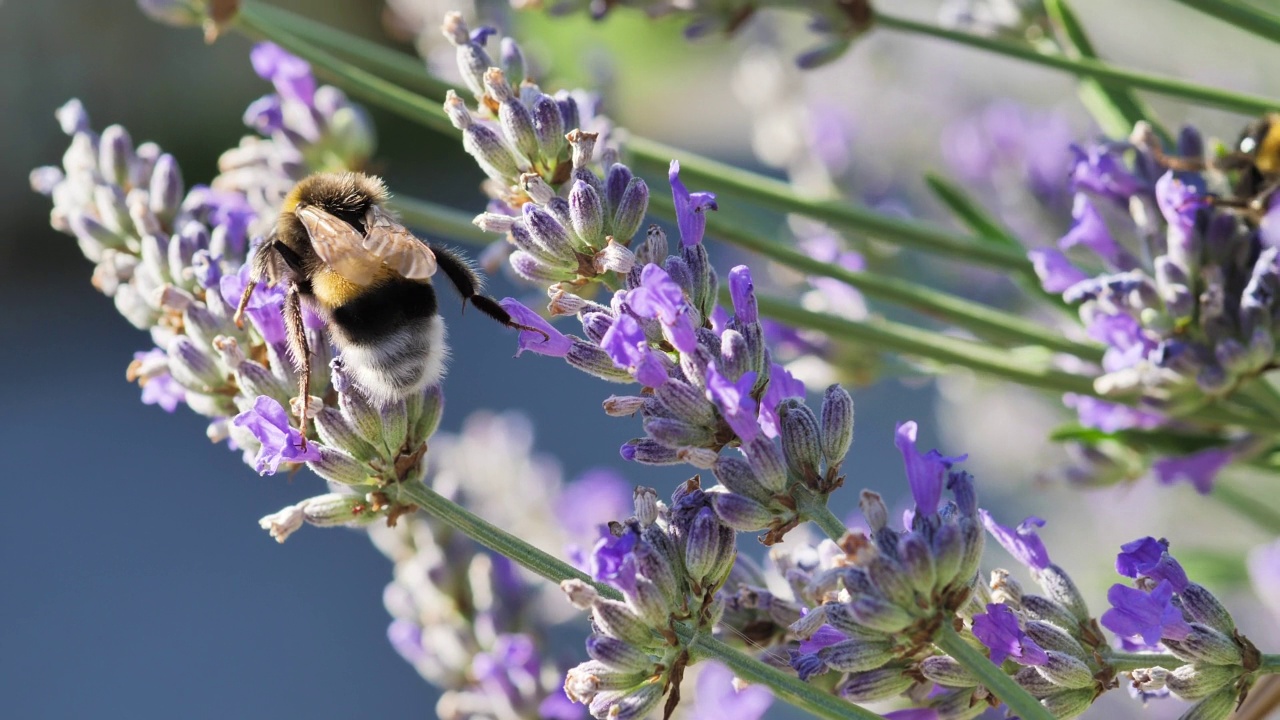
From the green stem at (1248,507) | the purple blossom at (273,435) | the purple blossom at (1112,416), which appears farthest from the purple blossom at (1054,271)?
the purple blossom at (273,435)

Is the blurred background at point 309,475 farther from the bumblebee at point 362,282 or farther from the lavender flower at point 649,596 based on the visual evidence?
the lavender flower at point 649,596

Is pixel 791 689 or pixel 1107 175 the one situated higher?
pixel 1107 175

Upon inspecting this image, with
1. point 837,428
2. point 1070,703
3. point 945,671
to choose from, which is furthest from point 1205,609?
point 837,428

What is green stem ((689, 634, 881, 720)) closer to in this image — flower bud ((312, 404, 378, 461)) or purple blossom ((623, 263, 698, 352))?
purple blossom ((623, 263, 698, 352))

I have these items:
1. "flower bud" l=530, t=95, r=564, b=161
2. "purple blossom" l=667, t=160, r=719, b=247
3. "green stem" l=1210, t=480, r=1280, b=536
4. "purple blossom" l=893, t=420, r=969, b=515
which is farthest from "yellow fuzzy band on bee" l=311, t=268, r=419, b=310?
"green stem" l=1210, t=480, r=1280, b=536

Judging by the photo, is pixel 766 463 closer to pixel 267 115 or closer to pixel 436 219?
pixel 436 219

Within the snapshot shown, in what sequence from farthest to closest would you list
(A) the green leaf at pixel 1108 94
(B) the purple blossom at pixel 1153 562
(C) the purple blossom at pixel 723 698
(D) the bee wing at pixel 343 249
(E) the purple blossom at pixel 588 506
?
1. (E) the purple blossom at pixel 588 506
2. (A) the green leaf at pixel 1108 94
3. (D) the bee wing at pixel 343 249
4. (C) the purple blossom at pixel 723 698
5. (B) the purple blossom at pixel 1153 562

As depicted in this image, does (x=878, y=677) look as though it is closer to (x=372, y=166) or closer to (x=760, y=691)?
(x=760, y=691)
